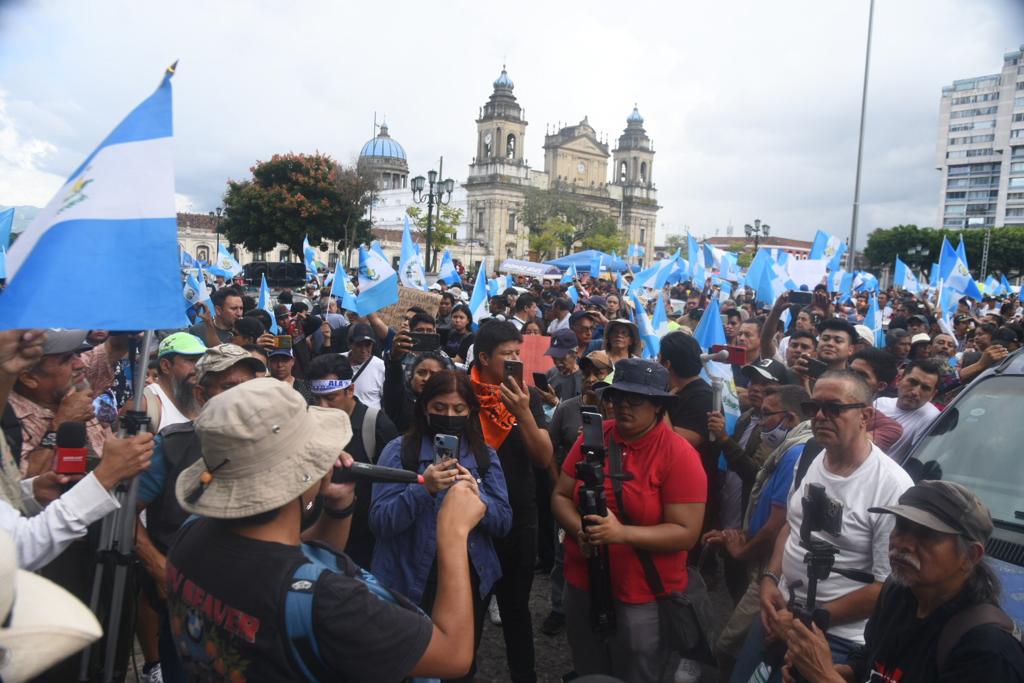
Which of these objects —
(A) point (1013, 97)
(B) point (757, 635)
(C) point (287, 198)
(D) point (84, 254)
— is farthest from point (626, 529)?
(A) point (1013, 97)

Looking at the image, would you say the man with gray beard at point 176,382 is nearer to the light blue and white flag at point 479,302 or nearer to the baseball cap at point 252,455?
the baseball cap at point 252,455

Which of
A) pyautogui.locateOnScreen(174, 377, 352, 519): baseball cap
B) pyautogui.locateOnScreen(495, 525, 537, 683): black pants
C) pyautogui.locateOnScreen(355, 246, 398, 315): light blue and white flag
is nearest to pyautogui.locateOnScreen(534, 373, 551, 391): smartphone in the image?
pyautogui.locateOnScreen(495, 525, 537, 683): black pants

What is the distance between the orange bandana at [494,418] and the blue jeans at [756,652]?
1481mm

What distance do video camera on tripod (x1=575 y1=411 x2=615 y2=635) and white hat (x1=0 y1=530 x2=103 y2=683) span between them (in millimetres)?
2023

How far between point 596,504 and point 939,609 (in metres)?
1.26

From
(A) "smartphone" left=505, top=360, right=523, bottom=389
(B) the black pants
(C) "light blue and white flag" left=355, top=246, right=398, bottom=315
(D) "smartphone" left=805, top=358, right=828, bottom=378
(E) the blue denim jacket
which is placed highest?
(C) "light blue and white flag" left=355, top=246, right=398, bottom=315

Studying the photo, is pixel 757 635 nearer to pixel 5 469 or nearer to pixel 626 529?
pixel 626 529

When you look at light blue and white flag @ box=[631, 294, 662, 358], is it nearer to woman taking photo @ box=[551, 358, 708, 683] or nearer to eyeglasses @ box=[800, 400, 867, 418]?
woman taking photo @ box=[551, 358, 708, 683]

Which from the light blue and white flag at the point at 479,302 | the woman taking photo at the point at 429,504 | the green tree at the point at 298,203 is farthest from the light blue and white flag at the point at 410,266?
the green tree at the point at 298,203

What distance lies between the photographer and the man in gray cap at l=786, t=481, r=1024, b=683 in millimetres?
2148

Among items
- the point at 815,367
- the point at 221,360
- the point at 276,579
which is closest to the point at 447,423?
the point at 221,360

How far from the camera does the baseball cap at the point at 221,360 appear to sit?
12.1 feet

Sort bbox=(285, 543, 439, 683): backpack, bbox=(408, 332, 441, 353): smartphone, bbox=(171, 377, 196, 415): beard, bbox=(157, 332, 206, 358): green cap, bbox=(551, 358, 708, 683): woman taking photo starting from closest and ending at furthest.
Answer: bbox=(285, 543, 439, 683): backpack → bbox=(551, 358, 708, 683): woman taking photo → bbox=(171, 377, 196, 415): beard → bbox=(157, 332, 206, 358): green cap → bbox=(408, 332, 441, 353): smartphone

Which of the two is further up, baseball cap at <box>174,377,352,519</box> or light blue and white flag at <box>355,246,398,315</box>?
light blue and white flag at <box>355,246,398,315</box>
